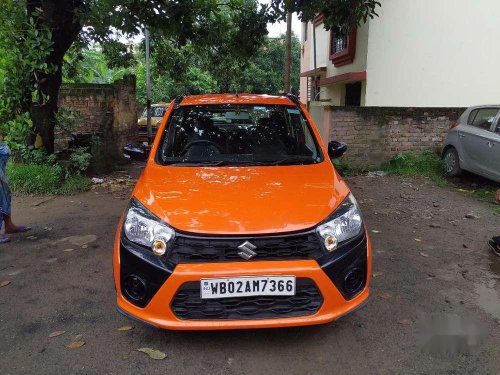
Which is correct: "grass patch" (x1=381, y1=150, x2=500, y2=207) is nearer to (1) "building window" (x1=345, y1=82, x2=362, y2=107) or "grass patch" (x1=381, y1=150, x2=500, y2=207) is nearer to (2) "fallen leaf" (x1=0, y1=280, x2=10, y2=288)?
(1) "building window" (x1=345, y1=82, x2=362, y2=107)

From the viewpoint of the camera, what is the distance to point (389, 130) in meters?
8.71

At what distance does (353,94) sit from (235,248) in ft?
40.3

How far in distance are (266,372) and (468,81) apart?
10.6 m

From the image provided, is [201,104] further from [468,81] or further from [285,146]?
[468,81]

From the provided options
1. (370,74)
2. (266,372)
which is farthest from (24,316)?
(370,74)

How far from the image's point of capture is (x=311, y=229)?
2596 millimetres

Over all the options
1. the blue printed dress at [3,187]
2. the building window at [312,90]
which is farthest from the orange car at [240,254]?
the building window at [312,90]

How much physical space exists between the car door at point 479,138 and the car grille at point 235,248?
5.77m

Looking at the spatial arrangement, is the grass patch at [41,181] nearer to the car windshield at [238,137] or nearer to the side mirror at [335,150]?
the car windshield at [238,137]

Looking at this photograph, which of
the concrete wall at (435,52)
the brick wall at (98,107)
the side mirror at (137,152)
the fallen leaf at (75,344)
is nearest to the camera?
the fallen leaf at (75,344)

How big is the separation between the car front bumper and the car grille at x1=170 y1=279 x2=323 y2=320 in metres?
0.02

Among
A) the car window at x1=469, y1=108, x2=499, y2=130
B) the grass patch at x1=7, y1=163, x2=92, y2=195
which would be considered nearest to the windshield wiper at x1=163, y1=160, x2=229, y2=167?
the grass patch at x1=7, y1=163, x2=92, y2=195

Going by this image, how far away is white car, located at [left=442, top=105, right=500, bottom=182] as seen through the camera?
7.02m

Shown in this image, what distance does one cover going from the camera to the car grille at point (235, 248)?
253 cm
